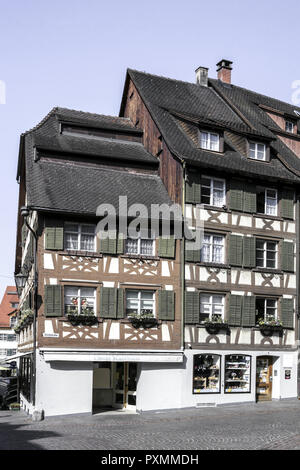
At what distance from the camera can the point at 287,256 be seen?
2916 cm

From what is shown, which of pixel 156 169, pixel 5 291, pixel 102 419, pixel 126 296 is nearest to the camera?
pixel 102 419

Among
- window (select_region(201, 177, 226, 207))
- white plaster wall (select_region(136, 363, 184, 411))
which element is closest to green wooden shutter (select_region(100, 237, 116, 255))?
window (select_region(201, 177, 226, 207))

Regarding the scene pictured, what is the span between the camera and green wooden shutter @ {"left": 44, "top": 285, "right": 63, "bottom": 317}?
24.3 meters

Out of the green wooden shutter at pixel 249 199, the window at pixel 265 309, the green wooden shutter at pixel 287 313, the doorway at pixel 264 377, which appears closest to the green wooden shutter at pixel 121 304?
the window at pixel 265 309

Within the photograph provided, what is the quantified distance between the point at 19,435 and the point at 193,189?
12334 millimetres

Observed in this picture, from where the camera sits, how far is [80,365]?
2462 centimetres

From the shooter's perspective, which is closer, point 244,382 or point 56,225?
point 56,225

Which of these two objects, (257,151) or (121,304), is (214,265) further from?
(257,151)

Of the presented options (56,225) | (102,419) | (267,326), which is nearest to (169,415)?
(102,419)

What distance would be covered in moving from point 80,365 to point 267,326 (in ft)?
27.5

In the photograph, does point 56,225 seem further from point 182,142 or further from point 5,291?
point 5,291

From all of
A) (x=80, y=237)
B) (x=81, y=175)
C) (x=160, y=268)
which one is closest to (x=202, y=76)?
(x=81, y=175)

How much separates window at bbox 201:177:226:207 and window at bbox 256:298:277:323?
4601 mm

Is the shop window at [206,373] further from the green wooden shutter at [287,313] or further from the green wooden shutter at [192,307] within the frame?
the green wooden shutter at [287,313]
